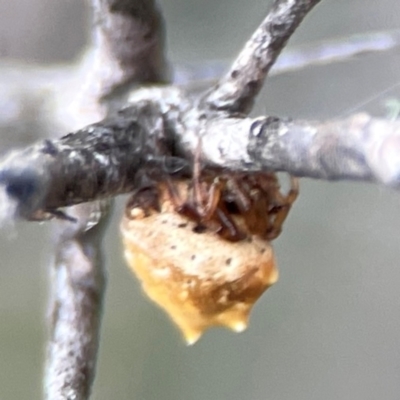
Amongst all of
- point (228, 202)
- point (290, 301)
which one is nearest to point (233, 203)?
point (228, 202)

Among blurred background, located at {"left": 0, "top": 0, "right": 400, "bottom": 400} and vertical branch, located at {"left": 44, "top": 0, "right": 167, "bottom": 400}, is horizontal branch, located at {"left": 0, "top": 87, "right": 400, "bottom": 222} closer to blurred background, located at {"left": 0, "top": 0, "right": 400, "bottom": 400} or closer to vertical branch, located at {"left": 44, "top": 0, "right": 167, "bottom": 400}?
vertical branch, located at {"left": 44, "top": 0, "right": 167, "bottom": 400}

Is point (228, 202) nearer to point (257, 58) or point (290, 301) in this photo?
point (257, 58)

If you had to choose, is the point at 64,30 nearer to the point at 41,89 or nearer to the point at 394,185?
the point at 41,89

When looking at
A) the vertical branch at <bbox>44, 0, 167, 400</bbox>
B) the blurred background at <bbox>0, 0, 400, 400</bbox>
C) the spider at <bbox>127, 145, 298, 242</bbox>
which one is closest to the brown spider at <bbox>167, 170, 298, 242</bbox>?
the spider at <bbox>127, 145, 298, 242</bbox>

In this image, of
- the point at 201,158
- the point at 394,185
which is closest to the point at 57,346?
the point at 201,158

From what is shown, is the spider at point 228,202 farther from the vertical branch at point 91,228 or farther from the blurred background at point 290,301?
the blurred background at point 290,301

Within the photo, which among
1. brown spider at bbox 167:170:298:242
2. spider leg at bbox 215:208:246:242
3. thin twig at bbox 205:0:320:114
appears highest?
thin twig at bbox 205:0:320:114
